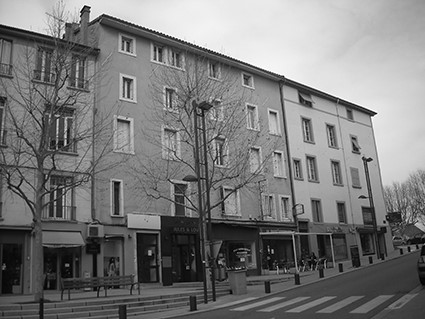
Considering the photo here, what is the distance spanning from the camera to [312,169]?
34312mm

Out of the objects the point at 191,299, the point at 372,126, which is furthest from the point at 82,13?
the point at 372,126

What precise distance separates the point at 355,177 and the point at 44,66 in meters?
27.2

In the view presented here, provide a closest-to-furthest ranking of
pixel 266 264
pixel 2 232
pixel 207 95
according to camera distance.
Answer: pixel 2 232, pixel 207 95, pixel 266 264

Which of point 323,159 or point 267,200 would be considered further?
point 323,159

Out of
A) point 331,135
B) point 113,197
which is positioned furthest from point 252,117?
point 113,197

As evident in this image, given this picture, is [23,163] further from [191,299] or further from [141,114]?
[191,299]

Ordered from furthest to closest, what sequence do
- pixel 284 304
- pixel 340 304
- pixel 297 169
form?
1. pixel 297 169
2. pixel 284 304
3. pixel 340 304

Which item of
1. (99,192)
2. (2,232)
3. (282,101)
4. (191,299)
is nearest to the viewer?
(191,299)

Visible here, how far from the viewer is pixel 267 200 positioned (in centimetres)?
2977

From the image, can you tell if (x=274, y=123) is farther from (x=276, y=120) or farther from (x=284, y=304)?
(x=284, y=304)

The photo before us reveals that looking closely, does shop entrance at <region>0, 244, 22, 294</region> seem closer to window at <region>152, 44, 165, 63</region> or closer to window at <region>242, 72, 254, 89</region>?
window at <region>152, 44, 165, 63</region>

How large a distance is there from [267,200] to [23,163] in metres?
16.3

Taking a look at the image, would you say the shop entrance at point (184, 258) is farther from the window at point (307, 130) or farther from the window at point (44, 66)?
the window at point (307, 130)

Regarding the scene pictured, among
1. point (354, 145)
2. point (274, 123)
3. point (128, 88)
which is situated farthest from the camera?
point (354, 145)
